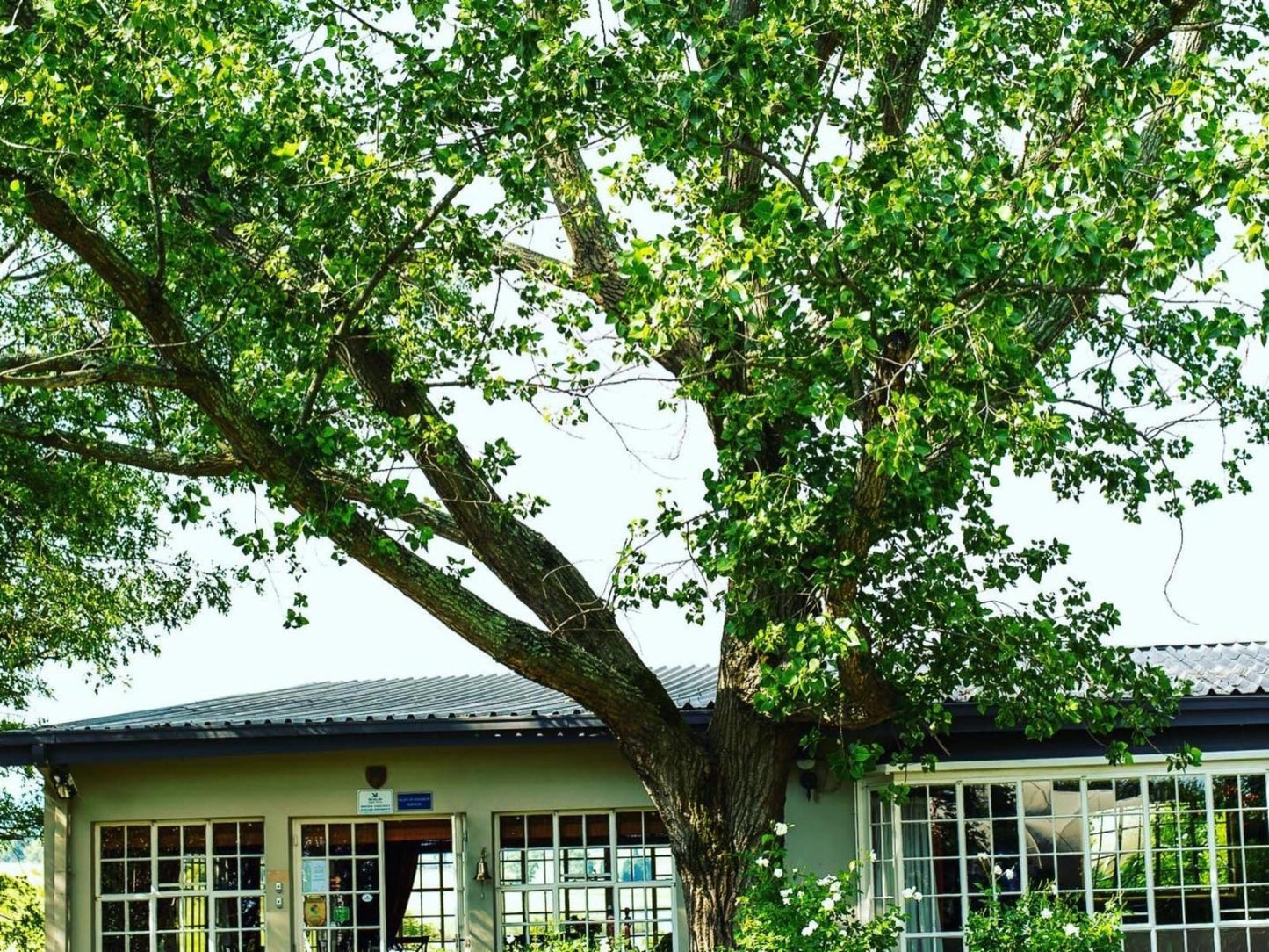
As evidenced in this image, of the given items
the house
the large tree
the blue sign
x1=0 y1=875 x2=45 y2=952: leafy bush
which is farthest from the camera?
x1=0 y1=875 x2=45 y2=952: leafy bush

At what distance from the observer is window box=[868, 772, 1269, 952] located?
12.4 m

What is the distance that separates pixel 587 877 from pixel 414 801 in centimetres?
168

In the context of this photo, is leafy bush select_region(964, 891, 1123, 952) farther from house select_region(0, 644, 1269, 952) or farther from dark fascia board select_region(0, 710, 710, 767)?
dark fascia board select_region(0, 710, 710, 767)

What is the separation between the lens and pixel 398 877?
563 inches

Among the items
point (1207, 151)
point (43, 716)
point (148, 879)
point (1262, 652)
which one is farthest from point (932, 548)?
point (43, 716)

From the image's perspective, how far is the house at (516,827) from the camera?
491 inches

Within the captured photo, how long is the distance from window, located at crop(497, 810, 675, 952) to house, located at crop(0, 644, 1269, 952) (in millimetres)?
17

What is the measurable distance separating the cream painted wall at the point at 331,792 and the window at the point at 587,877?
0.15 metres

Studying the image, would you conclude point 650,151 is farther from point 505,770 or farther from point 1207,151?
point 505,770

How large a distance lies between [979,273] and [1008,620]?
273 centimetres

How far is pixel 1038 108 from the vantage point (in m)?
9.77

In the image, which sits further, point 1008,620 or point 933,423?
point 1008,620

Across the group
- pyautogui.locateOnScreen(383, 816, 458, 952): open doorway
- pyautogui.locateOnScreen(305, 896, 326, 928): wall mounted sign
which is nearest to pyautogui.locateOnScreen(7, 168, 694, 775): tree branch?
pyautogui.locateOnScreen(383, 816, 458, 952): open doorway

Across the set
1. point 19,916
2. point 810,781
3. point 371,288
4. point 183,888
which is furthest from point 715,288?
point 19,916
